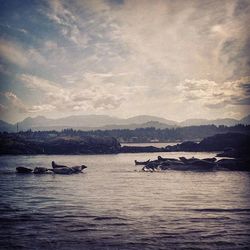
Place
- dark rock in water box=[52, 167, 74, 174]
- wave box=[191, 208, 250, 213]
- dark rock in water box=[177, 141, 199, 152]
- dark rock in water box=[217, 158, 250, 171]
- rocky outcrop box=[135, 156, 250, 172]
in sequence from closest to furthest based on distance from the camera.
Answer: wave box=[191, 208, 250, 213] → dark rock in water box=[52, 167, 74, 174] → dark rock in water box=[217, 158, 250, 171] → rocky outcrop box=[135, 156, 250, 172] → dark rock in water box=[177, 141, 199, 152]

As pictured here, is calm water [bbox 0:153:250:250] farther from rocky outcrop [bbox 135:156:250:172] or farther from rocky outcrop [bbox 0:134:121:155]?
rocky outcrop [bbox 0:134:121:155]

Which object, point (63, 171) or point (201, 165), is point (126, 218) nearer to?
point (63, 171)

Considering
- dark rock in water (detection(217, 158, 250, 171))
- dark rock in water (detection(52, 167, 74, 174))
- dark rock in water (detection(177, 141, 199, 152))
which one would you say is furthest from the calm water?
dark rock in water (detection(177, 141, 199, 152))

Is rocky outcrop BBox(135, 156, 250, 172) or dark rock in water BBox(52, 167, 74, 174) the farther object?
rocky outcrop BBox(135, 156, 250, 172)

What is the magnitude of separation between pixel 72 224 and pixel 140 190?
15024 mm

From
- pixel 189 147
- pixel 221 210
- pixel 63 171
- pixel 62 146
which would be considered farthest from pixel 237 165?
pixel 62 146

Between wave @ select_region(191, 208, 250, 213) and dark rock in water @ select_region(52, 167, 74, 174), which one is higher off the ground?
dark rock in water @ select_region(52, 167, 74, 174)

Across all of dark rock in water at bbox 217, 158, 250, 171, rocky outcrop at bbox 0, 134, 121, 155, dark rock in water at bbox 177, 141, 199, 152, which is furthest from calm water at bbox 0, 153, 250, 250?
dark rock in water at bbox 177, 141, 199, 152

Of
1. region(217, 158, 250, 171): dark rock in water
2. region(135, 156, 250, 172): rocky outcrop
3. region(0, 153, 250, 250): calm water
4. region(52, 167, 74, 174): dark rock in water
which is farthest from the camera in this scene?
region(135, 156, 250, 172): rocky outcrop

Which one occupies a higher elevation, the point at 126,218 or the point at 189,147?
the point at 189,147

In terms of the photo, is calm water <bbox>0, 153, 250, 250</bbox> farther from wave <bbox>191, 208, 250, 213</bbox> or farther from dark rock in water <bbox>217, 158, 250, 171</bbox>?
dark rock in water <bbox>217, 158, 250, 171</bbox>

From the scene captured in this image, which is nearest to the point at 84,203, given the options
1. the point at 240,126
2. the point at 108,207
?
the point at 108,207

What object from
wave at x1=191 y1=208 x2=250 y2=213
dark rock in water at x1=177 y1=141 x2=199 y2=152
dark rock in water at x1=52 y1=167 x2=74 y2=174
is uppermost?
dark rock in water at x1=177 y1=141 x2=199 y2=152

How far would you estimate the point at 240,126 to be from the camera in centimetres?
19288
